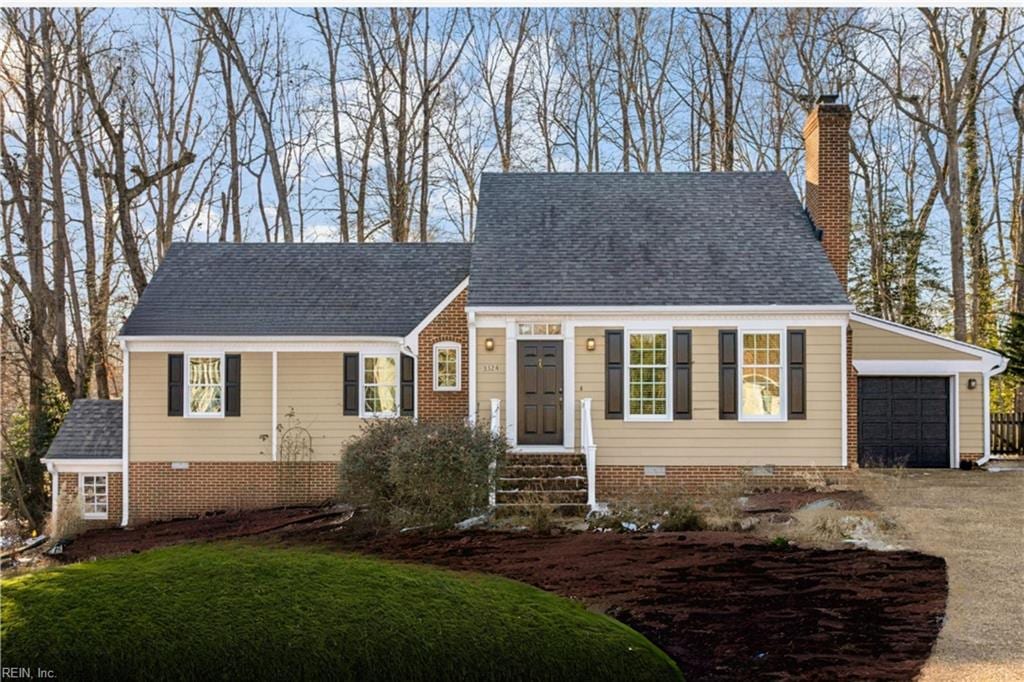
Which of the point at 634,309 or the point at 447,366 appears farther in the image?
the point at 447,366

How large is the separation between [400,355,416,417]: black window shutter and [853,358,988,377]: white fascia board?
28.3 feet

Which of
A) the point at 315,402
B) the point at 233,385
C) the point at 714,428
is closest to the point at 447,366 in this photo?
the point at 315,402

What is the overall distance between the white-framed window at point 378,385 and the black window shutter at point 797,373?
703 cm

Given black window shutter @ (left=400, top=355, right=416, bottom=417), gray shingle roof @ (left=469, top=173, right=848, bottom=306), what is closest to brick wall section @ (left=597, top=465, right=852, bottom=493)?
gray shingle roof @ (left=469, top=173, right=848, bottom=306)

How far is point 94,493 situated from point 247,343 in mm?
4052

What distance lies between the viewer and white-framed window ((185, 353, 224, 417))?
53.5ft

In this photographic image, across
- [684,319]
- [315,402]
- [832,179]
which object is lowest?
[315,402]

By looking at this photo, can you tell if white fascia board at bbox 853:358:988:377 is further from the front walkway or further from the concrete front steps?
the concrete front steps

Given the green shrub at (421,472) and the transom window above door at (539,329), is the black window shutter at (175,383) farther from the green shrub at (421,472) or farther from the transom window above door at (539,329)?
the transom window above door at (539,329)

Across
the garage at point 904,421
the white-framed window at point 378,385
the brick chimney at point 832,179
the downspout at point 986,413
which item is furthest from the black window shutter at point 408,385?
the downspout at point 986,413

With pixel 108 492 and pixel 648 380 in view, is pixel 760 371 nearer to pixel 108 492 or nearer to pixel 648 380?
pixel 648 380

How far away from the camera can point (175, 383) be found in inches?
643

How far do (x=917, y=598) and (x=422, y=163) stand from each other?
65.1 feet

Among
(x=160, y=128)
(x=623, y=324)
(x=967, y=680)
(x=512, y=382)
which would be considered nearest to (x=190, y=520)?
(x=512, y=382)
